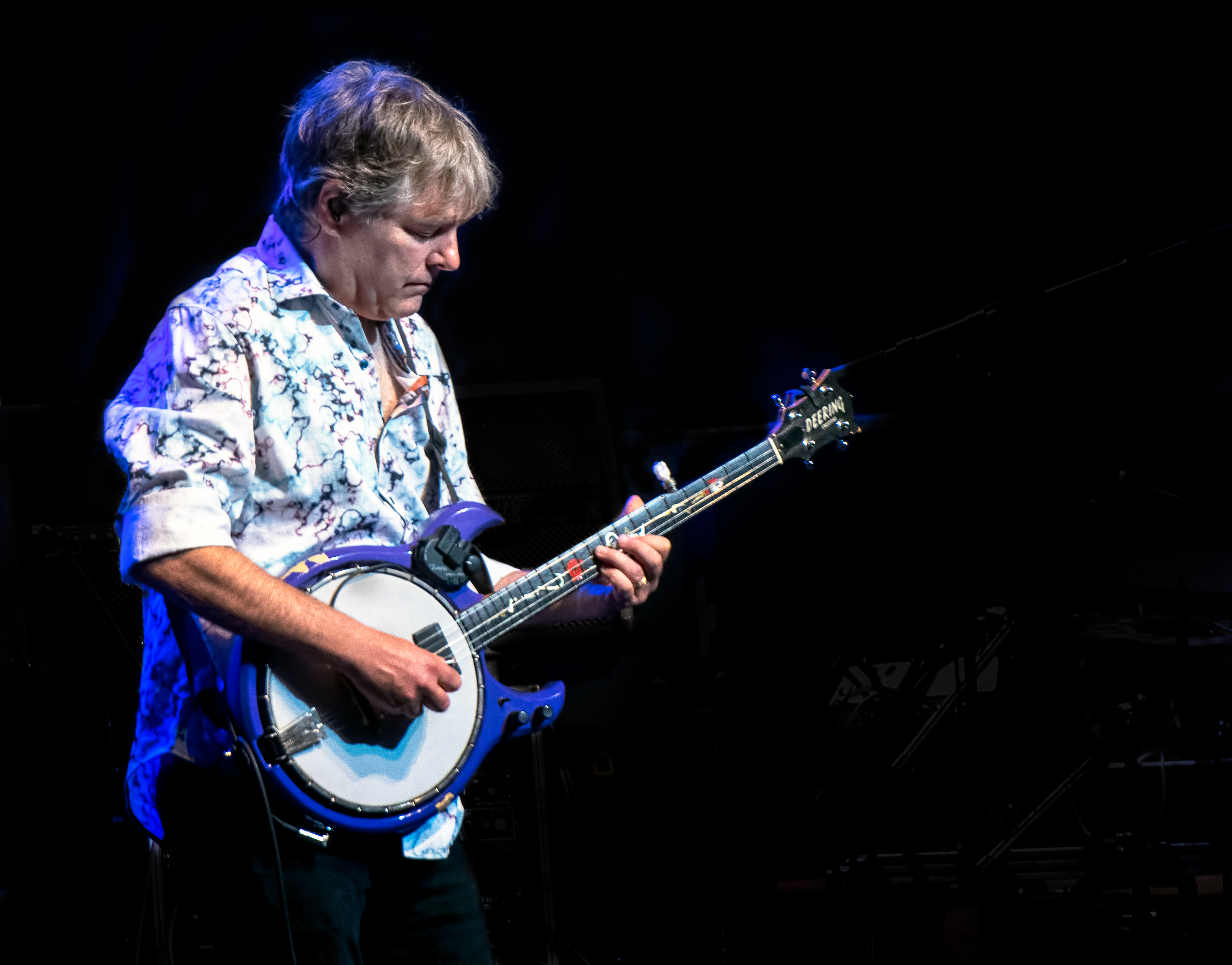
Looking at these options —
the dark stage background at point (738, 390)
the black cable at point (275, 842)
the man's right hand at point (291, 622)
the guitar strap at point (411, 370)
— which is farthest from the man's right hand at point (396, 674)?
the dark stage background at point (738, 390)

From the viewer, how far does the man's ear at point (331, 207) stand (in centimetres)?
181

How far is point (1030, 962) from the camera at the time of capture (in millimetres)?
2711

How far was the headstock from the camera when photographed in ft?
7.77

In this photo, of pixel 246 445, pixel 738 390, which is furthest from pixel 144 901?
pixel 738 390

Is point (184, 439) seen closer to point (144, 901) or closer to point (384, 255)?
point (384, 255)

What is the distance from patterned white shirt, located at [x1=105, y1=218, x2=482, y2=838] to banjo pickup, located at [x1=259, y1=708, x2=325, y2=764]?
0.07 meters

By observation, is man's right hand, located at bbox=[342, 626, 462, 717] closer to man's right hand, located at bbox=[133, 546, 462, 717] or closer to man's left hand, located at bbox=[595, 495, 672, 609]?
man's right hand, located at bbox=[133, 546, 462, 717]

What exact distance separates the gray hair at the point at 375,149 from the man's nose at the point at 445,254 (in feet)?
0.18

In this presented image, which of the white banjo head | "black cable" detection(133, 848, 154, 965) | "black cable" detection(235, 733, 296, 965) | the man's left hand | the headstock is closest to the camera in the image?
"black cable" detection(235, 733, 296, 965)

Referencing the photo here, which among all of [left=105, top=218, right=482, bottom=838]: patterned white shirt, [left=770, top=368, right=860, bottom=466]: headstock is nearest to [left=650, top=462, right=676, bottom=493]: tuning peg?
[left=770, top=368, right=860, bottom=466]: headstock

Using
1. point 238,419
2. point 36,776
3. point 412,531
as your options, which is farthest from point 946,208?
point 36,776

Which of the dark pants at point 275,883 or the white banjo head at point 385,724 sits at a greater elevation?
the white banjo head at point 385,724

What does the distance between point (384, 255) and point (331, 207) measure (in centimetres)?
12

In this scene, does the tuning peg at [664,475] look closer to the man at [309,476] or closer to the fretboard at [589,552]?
the fretboard at [589,552]
